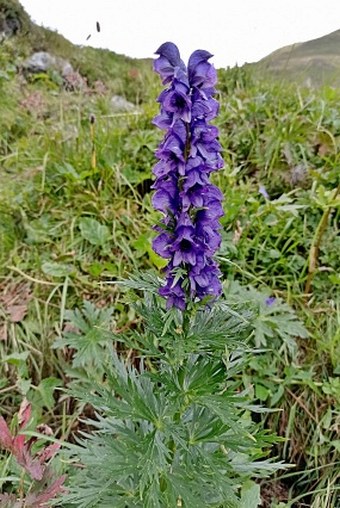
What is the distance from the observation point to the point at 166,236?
109cm

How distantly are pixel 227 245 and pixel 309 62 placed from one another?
2.03 metres

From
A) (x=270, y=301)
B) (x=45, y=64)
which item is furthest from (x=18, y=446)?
(x=45, y=64)

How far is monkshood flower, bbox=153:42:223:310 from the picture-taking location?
1015 millimetres

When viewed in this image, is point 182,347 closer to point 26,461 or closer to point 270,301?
point 26,461

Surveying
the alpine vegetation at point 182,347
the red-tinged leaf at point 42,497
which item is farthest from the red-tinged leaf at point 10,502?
the alpine vegetation at point 182,347

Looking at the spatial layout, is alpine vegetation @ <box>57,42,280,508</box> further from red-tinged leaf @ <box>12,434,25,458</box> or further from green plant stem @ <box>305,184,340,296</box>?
green plant stem @ <box>305,184,340,296</box>

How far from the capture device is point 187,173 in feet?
3.37

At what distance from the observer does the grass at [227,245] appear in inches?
78.9

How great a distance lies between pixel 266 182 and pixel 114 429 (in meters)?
1.76

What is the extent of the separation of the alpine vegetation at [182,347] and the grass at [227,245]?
0.42 m

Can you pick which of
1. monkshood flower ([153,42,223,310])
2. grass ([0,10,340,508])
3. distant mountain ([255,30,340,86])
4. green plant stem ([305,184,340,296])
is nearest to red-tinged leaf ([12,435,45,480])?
grass ([0,10,340,508])

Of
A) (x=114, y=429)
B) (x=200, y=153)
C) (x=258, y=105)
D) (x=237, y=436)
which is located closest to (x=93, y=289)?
(x=114, y=429)

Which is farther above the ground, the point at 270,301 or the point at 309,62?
the point at 309,62

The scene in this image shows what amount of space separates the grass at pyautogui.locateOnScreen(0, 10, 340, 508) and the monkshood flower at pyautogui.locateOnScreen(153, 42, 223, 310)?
0.49 m
